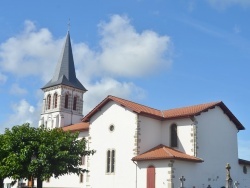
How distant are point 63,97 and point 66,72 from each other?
179 inches

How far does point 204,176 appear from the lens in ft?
109

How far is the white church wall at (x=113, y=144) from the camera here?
33.5 m

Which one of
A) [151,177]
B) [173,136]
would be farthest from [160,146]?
[151,177]

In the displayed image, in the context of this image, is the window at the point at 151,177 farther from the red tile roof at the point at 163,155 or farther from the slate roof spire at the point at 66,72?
the slate roof spire at the point at 66,72

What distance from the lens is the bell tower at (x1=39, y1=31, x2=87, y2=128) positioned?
56.7 metres

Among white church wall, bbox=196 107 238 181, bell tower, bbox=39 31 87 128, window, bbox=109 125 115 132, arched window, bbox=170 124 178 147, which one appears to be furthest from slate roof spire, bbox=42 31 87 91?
white church wall, bbox=196 107 238 181

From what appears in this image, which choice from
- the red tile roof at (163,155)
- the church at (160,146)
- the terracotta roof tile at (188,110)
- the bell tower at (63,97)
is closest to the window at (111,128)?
the church at (160,146)

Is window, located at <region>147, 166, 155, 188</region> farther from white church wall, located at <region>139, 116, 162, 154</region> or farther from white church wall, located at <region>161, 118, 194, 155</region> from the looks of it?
white church wall, located at <region>161, 118, 194, 155</region>

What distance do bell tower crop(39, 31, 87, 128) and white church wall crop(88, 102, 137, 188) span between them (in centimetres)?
1979

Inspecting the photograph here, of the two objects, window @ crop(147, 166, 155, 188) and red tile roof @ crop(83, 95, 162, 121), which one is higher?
red tile roof @ crop(83, 95, 162, 121)

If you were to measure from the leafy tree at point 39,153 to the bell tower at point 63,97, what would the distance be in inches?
984

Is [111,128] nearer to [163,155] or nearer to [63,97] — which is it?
[163,155]

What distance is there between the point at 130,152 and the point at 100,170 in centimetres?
377

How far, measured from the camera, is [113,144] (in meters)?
35.0
